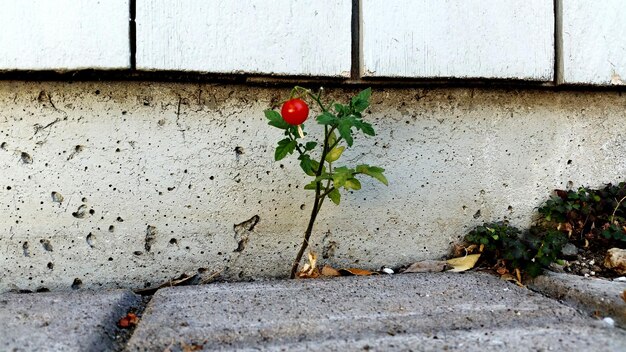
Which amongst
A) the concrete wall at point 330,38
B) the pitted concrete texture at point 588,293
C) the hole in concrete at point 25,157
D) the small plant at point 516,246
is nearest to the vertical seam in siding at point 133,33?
the concrete wall at point 330,38

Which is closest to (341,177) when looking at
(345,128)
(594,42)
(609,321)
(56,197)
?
(345,128)

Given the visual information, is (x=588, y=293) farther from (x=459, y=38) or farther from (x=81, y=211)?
(x=81, y=211)

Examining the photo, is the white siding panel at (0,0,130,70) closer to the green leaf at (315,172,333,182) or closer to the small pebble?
the green leaf at (315,172,333,182)

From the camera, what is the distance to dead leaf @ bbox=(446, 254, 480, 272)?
163 cm

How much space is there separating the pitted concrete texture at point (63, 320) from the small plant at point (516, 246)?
98cm

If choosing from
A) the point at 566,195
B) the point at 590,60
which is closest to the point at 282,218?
the point at 566,195

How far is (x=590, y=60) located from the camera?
1.71 meters

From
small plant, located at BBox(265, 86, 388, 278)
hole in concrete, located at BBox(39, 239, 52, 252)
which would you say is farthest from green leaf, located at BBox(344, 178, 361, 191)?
hole in concrete, located at BBox(39, 239, 52, 252)

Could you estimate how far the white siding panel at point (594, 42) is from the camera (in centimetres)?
170

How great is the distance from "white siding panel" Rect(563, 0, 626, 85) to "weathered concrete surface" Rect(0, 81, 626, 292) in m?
0.08

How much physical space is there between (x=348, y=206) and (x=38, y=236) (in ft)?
2.79

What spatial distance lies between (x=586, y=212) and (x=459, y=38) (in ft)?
2.13

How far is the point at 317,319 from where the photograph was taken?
3.80 ft

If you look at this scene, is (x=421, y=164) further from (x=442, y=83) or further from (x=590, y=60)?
(x=590, y=60)
